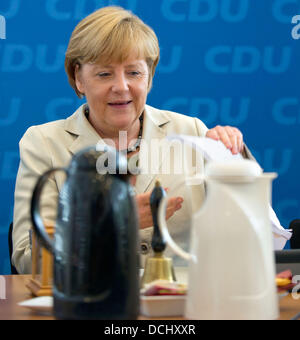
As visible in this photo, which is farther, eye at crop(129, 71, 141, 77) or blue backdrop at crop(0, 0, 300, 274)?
blue backdrop at crop(0, 0, 300, 274)

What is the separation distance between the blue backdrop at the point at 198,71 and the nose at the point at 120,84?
4.74ft

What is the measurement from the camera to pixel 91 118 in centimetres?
206

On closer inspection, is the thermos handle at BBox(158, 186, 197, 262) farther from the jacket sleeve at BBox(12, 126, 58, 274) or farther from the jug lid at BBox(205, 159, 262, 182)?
the jacket sleeve at BBox(12, 126, 58, 274)

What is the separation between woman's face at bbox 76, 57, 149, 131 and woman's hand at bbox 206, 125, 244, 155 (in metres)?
0.31

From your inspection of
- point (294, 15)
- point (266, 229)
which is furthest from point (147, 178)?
point (294, 15)

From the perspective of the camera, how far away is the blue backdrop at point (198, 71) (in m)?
3.23

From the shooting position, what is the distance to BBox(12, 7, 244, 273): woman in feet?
6.00

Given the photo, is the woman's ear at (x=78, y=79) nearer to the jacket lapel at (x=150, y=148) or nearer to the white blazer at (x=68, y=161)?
the white blazer at (x=68, y=161)

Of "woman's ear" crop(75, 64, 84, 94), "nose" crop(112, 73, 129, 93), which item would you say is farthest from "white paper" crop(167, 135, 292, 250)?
"woman's ear" crop(75, 64, 84, 94)

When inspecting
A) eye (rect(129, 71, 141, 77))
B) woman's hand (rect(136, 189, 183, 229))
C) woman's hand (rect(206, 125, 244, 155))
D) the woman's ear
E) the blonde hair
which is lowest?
woman's hand (rect(136, 189, 183, 229))

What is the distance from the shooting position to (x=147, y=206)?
1435 mm

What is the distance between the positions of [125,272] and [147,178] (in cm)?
111

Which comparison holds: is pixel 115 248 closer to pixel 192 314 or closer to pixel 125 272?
pixel 125 272

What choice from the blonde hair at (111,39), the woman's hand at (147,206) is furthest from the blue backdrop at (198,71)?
the woman's hand at (147,206)
